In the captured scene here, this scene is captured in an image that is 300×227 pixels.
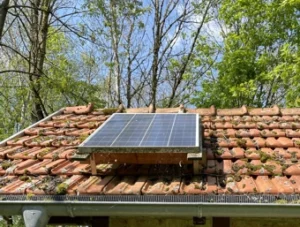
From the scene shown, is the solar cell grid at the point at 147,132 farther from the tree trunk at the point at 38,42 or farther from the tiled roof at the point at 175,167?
the tree trunk at the point at 38,42

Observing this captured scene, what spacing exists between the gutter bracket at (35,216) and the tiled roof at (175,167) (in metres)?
0.17

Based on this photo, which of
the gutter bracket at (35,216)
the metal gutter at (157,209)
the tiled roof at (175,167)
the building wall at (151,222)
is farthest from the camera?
the building wall at (151,222)

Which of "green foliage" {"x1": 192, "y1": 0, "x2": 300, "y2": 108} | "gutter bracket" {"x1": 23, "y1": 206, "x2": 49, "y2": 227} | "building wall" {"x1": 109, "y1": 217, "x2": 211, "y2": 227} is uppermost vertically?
"green foliage" {"x1": 192, "y1": 0, "x2": 300, "y2": 108}

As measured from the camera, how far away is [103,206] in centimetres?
354

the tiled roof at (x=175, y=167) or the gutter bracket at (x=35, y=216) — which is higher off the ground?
the tiled roof at (x=175, y=167)

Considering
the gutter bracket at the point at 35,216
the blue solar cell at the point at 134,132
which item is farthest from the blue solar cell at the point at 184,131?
the gutter bracket at the point at 35,216

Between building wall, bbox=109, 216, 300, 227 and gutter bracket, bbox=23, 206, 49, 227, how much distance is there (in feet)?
3.38

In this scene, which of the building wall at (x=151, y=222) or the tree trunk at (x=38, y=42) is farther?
the tree trunk at (x=38, y=42)

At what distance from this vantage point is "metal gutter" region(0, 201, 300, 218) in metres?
3.32

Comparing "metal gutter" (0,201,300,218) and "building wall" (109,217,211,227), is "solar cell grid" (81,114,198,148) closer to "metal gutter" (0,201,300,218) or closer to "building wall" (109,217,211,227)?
"metal gutter" (0,201,300,218)

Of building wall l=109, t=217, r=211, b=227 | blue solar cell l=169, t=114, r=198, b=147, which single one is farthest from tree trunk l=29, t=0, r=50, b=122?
Answer: building wall l=109, t=217, r=211, b=227

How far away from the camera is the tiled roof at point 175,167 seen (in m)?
3.67

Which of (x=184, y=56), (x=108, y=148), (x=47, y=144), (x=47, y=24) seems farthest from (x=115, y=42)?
(x=108, y=148)

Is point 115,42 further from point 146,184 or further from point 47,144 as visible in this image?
point 146,184
